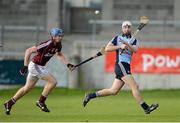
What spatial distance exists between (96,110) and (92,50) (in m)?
10.9

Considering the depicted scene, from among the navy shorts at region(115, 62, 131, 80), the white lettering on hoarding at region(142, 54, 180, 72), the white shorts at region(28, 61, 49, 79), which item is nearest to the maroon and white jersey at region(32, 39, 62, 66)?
the white shorts at region(28, 61, 49, 79)

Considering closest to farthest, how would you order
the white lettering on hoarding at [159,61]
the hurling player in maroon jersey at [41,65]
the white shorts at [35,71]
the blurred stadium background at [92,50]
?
the hurling player in maroon jersey at [41,65], the white shorts at [35,71], the blurred stadium background at [92,50], the white lettering on hoarding at [159,61]

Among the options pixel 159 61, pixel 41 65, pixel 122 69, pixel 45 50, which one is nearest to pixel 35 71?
pixel 41 65

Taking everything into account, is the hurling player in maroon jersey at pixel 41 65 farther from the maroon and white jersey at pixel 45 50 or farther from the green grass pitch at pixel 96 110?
the green grass pitch at pixel 96 110

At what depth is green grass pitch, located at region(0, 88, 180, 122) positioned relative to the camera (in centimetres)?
1748

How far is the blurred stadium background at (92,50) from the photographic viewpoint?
2081cm

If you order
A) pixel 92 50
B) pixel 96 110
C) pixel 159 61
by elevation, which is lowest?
pixel 159 61

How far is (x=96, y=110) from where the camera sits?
66.8 ft

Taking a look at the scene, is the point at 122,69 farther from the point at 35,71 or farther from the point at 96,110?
the point at 96,110

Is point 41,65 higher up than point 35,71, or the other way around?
point 41,65

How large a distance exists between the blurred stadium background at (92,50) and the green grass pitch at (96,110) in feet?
0.07

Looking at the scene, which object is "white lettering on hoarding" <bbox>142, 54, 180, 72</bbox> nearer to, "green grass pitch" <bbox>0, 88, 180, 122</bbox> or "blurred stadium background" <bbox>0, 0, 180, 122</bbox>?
"blurred stadium background" <bbox>0, 0, 180, 122</bbox>

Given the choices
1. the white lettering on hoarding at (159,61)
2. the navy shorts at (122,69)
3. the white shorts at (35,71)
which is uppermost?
the navy shorts at (122,69)

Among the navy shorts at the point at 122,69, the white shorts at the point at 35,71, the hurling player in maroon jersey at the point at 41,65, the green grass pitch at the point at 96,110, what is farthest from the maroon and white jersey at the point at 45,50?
the navy shorts at the point at 122,69
